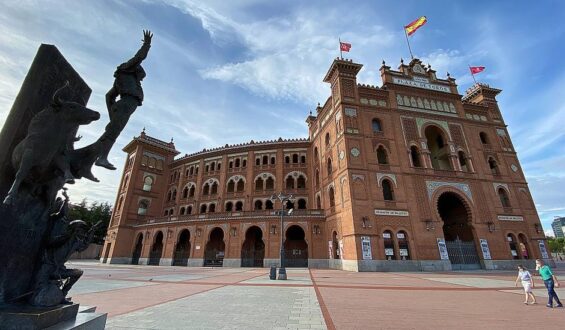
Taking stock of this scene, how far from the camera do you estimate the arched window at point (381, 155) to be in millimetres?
25828

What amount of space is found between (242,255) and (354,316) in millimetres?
24015

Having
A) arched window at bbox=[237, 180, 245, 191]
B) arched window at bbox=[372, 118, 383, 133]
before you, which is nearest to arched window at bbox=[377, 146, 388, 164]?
arched window at bbox=[372, 118, 383, 133]

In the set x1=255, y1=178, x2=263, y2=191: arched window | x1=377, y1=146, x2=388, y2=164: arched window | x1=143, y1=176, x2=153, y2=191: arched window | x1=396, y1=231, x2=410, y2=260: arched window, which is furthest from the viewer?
x1=143, y1=176, x2=153, y2=191: arched window

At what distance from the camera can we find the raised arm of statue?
361cm

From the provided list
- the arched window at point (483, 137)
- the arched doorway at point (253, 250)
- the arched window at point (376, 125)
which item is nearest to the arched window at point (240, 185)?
the arched doorway at point (253, 250)

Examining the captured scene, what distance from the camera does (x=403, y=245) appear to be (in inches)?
869

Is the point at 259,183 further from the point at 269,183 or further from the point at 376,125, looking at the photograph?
the point at 376,125

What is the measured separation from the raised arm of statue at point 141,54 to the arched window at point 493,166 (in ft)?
113

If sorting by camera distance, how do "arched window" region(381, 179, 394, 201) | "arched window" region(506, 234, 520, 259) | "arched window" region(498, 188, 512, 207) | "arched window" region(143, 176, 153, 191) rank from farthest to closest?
"arched window" region(143, 176, 153, 191) → "arched window" region(498, 188, 512, 207) → "arched window" region(506, 234, 520, 259) → "arched window" region(381, 179, 394, 201)

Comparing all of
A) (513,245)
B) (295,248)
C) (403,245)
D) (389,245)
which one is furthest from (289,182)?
(513,245)

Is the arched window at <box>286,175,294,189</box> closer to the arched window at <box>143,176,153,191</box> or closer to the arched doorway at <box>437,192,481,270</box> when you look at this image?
the arched doorway at <box>437,192,481,270</box>

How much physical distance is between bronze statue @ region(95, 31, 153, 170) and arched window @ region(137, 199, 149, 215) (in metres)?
38.0

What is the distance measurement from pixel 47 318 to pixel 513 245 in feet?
111

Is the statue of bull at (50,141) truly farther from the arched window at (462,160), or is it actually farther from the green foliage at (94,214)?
the green foliage at (94,214)
